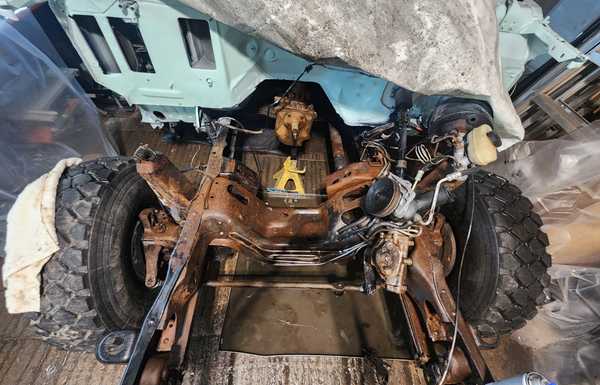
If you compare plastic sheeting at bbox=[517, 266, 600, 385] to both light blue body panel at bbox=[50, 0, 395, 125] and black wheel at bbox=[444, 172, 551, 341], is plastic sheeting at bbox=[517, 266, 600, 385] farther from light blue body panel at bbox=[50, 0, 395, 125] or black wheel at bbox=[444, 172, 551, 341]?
light blue body panel at bbox=[50, 0, 395, 125]

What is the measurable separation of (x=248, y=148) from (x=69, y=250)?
1607 millimetres

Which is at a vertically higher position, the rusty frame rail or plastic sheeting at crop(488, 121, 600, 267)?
plastic sheeting at crop(488, 121, 600, 267)

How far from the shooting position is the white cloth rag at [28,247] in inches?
40.8

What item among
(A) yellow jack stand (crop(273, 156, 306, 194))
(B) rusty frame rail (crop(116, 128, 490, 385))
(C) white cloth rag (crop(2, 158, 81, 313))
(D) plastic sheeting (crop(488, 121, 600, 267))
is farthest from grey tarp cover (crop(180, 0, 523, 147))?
(A) yellow jack stand (crop(273, 156, 306, 194))

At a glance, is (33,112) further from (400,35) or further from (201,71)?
(400,35)

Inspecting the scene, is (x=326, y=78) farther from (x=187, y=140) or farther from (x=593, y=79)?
(x=593, y=79)

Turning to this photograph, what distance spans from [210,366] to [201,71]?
5.20 ft

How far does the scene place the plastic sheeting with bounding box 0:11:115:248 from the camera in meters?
1.76

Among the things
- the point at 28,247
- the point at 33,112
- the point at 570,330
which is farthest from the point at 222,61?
the point at 570,330

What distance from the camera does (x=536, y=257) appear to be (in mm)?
1316

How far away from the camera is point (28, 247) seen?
3.53 ft

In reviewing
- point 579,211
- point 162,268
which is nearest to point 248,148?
point 162,268

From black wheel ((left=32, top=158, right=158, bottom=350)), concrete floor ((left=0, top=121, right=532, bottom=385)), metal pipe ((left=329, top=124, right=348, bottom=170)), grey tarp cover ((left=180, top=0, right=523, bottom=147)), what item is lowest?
concrete floor ((left=0, top=121, right=532, bottom=385))

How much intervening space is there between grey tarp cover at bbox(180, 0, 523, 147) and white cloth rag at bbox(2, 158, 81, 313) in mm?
1047
